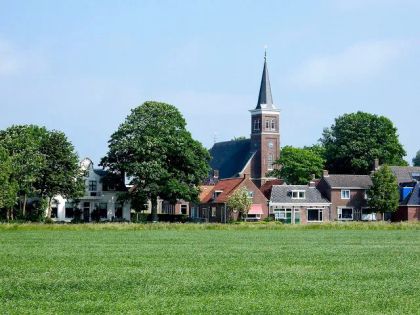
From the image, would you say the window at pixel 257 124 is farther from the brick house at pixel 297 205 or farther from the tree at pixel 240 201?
the tree at pixel 240 201

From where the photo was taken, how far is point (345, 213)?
97188 millimetres

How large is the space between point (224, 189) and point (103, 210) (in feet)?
47.8

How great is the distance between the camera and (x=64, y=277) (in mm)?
20297

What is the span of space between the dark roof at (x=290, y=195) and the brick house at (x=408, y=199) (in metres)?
8.57

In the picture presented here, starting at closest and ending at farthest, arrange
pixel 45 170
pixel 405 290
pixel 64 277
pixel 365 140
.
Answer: pixel 405 290 → pixel 64 277 → pixel 45 170 → pixel 365 140

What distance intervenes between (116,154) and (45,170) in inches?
299

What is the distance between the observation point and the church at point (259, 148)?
118 metres

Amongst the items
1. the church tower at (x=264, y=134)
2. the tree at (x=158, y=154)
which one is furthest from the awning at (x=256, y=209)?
the church tower at (x=264, y=134)

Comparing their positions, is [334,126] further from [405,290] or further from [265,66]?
[405,290]

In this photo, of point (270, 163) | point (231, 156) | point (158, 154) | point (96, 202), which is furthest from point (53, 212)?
point (231, 156)

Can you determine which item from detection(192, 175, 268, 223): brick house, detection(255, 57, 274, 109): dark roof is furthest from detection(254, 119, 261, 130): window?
detection(192, 175, 268, 223): brick house

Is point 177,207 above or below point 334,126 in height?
below

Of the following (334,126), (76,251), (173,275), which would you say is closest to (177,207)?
(334,126)

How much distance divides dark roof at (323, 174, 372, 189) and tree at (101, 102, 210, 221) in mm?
17298
